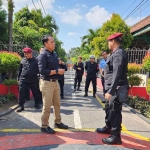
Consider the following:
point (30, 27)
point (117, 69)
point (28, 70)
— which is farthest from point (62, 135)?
point (30, 27)

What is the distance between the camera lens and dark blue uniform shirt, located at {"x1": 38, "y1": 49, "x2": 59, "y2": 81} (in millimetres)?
4047

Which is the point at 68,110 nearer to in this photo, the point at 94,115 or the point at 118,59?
the point at 94,115

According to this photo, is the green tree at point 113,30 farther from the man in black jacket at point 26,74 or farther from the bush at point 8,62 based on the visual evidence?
the man in black jacket at point 26,74

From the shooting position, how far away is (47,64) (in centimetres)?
416

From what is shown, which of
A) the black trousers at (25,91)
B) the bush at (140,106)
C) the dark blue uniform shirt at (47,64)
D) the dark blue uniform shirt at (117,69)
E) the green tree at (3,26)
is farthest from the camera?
the green tree at (3,26)

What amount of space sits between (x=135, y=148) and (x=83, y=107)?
10.9ft

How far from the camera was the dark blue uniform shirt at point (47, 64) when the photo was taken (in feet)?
13.3

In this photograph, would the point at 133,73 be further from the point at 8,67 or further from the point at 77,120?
the point at 8,67

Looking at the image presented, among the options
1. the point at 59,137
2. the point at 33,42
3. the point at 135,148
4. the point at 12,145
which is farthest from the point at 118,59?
the point at 33,42

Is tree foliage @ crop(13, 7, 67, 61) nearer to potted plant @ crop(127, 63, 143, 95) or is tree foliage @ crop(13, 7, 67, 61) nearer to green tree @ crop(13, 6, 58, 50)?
green tree @ crop(13, 6, 58, 50)

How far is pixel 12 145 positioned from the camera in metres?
3.68

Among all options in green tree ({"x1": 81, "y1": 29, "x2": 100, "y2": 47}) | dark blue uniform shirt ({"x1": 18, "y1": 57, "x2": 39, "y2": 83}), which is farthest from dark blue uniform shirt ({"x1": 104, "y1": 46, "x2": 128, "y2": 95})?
green tree ({"x1": 81, "y1": 29, "x2": 100, "y2": 47})

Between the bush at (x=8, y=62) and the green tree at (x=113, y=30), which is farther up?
the green tree at (x=113, y=30)

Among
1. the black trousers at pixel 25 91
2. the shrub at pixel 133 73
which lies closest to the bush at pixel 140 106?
the shrub at pixel 133 73
